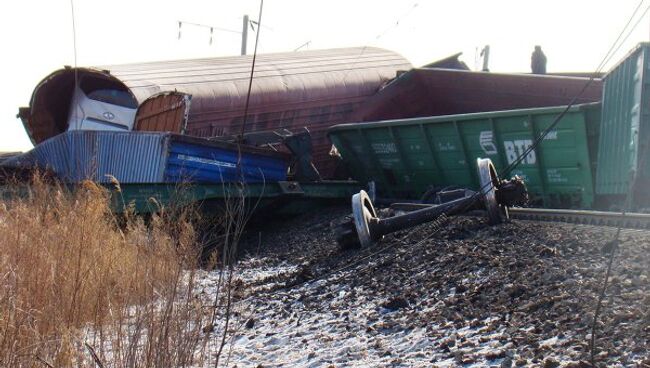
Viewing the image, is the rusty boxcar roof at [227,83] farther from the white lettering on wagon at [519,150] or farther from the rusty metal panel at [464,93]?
the white lettering on wagon at [519,150]

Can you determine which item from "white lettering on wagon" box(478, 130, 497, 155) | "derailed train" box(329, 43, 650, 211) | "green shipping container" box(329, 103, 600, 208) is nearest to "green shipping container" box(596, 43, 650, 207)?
"derailed train" box(329, 43, 650, 211)

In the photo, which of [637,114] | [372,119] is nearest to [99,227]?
[637,114]

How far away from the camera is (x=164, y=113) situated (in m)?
18.9

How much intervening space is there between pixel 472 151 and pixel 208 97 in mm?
6856

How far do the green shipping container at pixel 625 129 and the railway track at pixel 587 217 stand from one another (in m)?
1.12

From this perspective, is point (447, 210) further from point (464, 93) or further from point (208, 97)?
point (208, 97)

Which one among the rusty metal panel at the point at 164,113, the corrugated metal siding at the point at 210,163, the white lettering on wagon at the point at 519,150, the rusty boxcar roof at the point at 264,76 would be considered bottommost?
the corrugated metal siding at the point at 210,163

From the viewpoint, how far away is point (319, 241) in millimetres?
13805

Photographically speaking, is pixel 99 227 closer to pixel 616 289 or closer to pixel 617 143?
pixel 616 289

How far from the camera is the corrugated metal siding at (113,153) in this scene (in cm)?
1570

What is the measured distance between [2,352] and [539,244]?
471 centimetres

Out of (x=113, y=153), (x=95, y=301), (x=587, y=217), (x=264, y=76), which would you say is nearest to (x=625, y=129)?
(x=587, y=217)

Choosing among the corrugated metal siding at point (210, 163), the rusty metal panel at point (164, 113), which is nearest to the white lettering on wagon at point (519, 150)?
the corrugated metal siding at point (210, 163)

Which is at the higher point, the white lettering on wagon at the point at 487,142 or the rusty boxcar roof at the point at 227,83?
the rusty boxcar roof at the point at 227,83
